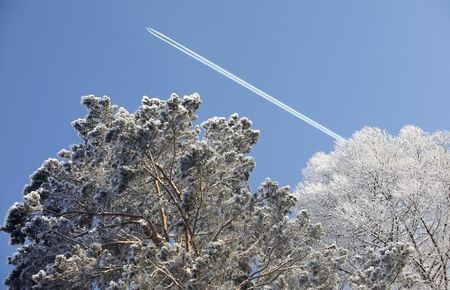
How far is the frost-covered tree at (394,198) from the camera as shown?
11708 millimetres

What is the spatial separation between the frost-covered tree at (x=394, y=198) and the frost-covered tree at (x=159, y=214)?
392 centimetres

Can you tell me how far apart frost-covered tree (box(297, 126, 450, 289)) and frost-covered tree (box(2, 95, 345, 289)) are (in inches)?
154

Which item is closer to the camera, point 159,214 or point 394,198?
point 159,214

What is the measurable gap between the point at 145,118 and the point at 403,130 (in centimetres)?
843

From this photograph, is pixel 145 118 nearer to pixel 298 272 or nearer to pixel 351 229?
pixel 298 272

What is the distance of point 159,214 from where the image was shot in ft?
29.8

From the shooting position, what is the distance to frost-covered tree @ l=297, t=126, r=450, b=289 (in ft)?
38.4

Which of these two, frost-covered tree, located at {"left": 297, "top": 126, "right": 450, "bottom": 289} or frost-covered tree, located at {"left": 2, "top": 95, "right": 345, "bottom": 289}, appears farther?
frost-covered tree, located at {"left": 297, "top": 126, "right": 450, "bottom": 289}

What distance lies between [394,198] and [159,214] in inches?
245

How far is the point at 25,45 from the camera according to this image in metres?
24.2

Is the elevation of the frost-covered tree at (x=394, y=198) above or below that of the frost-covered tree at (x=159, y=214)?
above

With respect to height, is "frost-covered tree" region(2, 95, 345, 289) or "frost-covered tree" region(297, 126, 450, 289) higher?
"frost-covered tree" region(297, 126, 450, 289)

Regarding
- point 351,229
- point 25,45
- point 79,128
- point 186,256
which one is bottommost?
point 186,256

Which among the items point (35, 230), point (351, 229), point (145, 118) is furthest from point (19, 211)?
point (351, 229)
